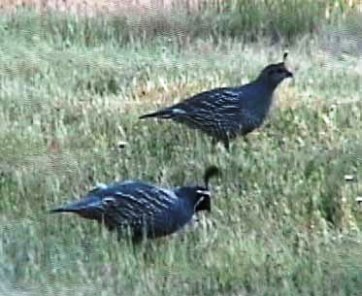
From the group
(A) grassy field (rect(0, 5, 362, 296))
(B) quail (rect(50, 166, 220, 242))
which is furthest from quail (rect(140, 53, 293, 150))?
(B) quail (rect(50, 166, 220, 242))

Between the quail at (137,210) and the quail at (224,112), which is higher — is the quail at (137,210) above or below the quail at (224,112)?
below

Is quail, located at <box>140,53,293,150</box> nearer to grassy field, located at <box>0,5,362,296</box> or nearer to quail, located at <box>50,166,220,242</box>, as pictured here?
grassy field, located at <box>0,5,362,296</box>

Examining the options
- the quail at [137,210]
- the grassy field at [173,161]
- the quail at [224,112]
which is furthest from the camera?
the quail at [224,112]

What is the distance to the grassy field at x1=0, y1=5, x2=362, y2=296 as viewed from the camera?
6004mm

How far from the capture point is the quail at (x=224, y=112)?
811 cm

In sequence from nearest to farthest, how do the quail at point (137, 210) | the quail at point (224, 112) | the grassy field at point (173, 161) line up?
the grassy field at point (173, 161) < the quail at point (137, 210) < the quail at point (224, 112)

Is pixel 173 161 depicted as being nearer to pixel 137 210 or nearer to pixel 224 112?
pixel 224 112

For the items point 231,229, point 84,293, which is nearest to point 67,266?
point 84,293

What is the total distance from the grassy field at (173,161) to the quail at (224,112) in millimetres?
112

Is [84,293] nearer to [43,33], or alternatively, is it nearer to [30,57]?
[30,57]

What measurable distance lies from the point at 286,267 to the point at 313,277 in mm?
156

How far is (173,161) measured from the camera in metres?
7.84

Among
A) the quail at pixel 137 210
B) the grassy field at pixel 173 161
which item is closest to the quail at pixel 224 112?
the grassy field at pixel 173 161

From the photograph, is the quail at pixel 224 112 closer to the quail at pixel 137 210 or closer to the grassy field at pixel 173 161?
the grassy field at pixel 173 161
